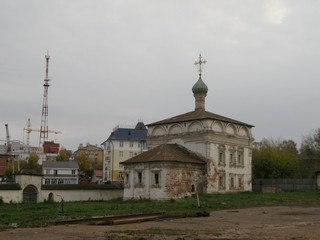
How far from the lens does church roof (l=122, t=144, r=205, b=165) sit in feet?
130

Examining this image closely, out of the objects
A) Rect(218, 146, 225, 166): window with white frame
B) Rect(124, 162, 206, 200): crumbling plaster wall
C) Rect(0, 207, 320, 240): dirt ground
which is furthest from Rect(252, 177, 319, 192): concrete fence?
Answer: Rect(0, 207, 320, 240): dirt ground

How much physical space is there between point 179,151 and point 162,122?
5.06 metres

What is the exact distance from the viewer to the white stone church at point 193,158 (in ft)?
130

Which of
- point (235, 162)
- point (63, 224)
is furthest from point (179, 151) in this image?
point (63, 224)

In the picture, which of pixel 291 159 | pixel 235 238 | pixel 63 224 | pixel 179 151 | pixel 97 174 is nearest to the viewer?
pixel 235 238

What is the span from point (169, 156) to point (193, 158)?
3.54 meters

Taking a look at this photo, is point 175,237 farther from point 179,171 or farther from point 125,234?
point 179,171

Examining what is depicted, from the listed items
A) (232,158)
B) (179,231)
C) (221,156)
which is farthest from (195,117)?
(179,231)

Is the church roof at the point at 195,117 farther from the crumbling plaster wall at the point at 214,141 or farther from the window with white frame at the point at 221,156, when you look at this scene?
the window with white frame at the point at 221,156

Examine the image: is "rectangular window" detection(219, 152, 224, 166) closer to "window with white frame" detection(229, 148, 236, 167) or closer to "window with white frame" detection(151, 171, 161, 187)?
"window with white frame" detection(229, 148, 236, 167)

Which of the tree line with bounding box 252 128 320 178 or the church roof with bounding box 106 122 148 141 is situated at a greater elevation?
the church roof with bounding box 106 122 148 141

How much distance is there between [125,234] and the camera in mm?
14945

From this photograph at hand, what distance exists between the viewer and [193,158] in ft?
140

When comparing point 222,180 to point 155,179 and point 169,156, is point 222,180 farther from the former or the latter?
point 155,179
